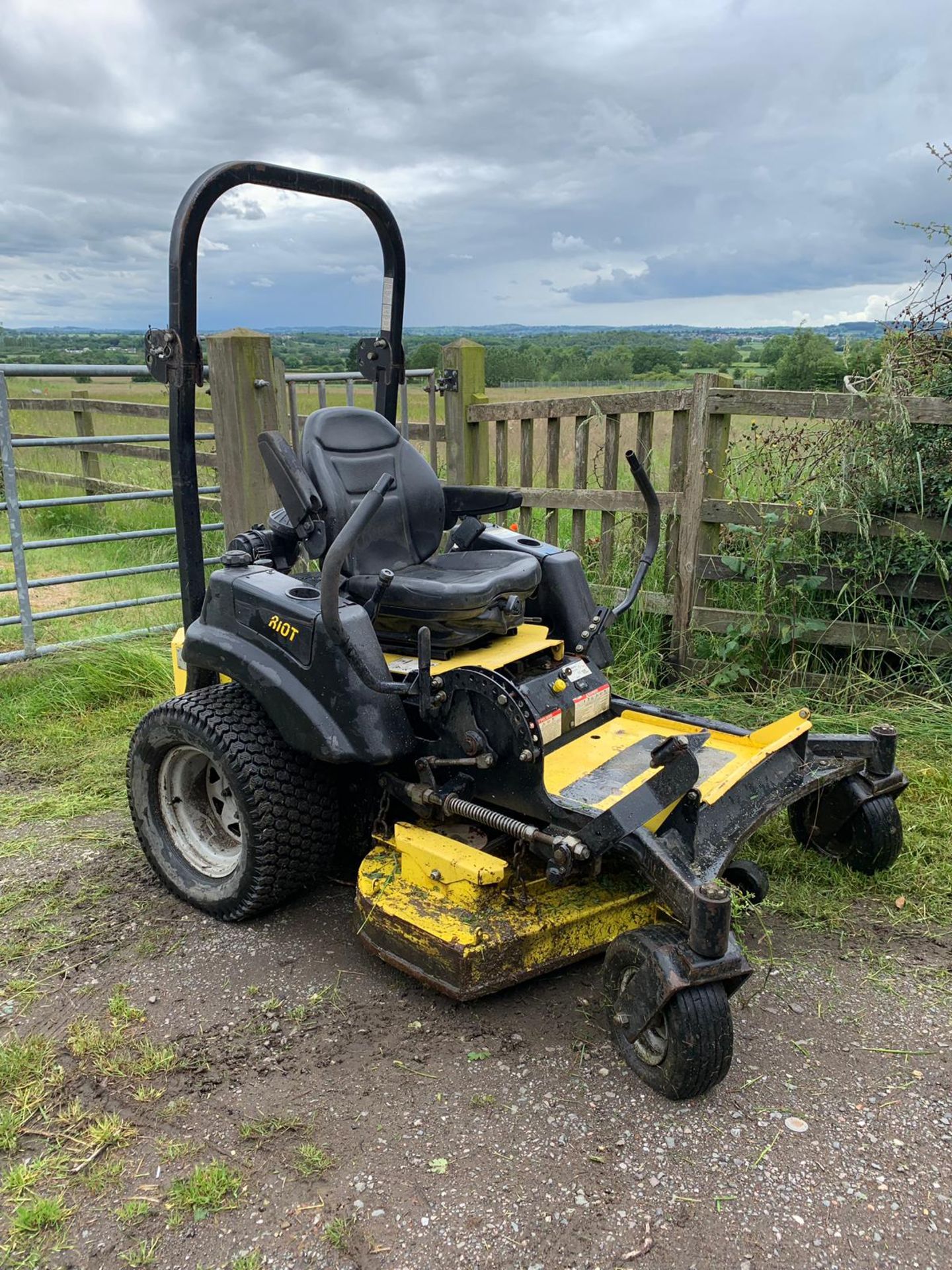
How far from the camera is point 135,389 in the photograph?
8094mm

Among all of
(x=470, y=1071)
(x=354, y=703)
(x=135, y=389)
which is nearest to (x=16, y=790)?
(x=354, y=703)

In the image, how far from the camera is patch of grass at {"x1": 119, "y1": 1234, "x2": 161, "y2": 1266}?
2.02 metres

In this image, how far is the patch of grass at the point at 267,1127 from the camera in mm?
2316

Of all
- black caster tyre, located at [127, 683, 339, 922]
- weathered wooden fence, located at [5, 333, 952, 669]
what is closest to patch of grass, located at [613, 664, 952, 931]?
weathered wooden fence, located at [5, 333, 952, 669]

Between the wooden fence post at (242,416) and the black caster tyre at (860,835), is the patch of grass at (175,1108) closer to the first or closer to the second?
the black caster tyre at (860,835)

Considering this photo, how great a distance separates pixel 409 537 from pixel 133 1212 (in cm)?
233

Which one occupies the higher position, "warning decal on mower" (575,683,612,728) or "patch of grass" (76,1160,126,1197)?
"warning decal on mower" (575,683,612,728)

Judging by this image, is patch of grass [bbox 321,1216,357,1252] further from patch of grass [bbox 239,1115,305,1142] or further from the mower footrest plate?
the mower footrest plate

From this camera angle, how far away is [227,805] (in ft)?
10.9

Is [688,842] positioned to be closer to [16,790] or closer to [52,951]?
[52,951]

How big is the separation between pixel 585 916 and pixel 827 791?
1.14 m

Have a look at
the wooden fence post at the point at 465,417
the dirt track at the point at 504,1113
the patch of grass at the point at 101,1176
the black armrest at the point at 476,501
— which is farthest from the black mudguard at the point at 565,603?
the wooden fence post at the point at 465,417

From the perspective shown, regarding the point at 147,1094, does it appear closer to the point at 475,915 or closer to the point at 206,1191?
the point at 206,1191

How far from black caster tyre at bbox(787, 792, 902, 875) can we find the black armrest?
1.55 m
